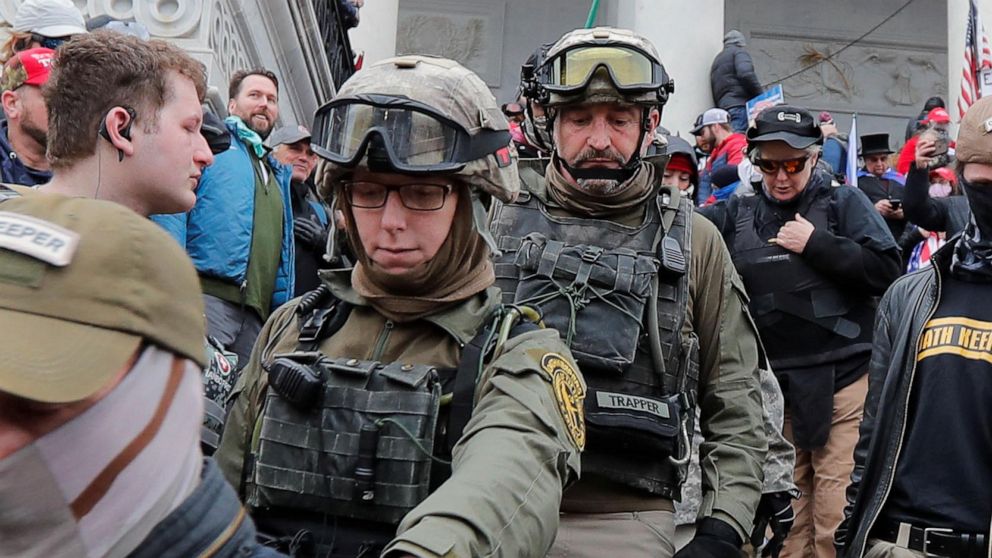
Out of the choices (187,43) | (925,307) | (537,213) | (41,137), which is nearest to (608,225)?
(537,213)

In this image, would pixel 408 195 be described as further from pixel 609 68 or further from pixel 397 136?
pixel 609 68

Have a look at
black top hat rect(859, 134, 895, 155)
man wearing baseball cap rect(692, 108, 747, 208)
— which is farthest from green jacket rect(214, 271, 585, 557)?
black top hat rect(859, 134, 895, 155)

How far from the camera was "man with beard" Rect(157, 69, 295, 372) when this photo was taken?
5027mm

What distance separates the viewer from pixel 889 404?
4.24 m

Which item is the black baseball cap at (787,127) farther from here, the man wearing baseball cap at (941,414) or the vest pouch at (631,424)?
the vest pouch at (631,424)

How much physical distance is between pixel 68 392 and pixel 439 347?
1433 mm

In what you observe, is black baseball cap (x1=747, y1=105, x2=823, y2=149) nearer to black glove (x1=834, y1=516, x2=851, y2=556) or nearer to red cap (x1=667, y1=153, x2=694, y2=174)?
red cap (x1=667, y1=153, x2=694, y2=174)

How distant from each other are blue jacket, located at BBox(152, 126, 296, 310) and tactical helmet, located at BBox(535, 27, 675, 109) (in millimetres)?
1563

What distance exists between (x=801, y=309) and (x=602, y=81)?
7.12 feet

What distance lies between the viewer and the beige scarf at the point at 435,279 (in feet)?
9.07

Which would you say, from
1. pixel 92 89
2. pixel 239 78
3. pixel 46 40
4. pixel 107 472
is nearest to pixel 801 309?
pixel 239 78

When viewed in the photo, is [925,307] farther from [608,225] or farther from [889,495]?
[608,225]

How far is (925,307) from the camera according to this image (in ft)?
14.1

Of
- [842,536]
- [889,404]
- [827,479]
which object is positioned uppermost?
[889,404]
